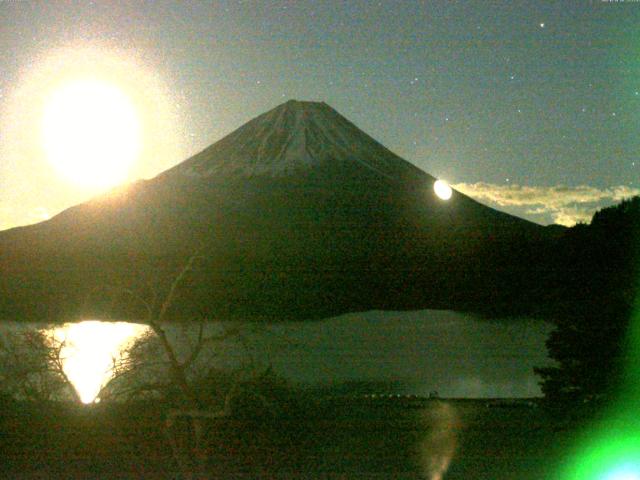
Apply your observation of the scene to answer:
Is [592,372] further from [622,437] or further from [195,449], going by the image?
[195,449]

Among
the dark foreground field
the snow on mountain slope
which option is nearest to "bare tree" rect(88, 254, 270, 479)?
the dark foreground field

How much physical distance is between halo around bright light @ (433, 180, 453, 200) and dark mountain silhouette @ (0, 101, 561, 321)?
1075mm

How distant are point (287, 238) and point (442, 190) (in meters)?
26.8

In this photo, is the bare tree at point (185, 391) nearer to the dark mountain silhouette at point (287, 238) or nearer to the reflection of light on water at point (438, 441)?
the reflection of light on water at point (438, 441)

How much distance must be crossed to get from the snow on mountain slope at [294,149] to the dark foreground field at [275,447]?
303 feet

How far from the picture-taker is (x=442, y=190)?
342ft

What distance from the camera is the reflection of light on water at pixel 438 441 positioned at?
791 cm

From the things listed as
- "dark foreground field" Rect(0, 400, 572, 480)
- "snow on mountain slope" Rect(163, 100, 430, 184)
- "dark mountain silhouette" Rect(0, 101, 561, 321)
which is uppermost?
"snow on mountain slope" Rect(163, 100, 430, 184)

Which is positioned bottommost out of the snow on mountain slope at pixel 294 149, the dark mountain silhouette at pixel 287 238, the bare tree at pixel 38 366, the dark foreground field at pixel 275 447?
the dark foreground field at pixel 275 447

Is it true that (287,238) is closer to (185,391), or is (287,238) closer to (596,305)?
(596,305)

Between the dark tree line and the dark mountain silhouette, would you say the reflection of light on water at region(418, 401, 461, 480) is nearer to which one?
the dark tree line

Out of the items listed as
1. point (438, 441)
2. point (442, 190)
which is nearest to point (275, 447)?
point (438, 441)

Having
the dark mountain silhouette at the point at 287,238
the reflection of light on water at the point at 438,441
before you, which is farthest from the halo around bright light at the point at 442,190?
the reflection of light on water at the point at 438,441

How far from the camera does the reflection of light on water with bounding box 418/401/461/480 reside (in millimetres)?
7910
